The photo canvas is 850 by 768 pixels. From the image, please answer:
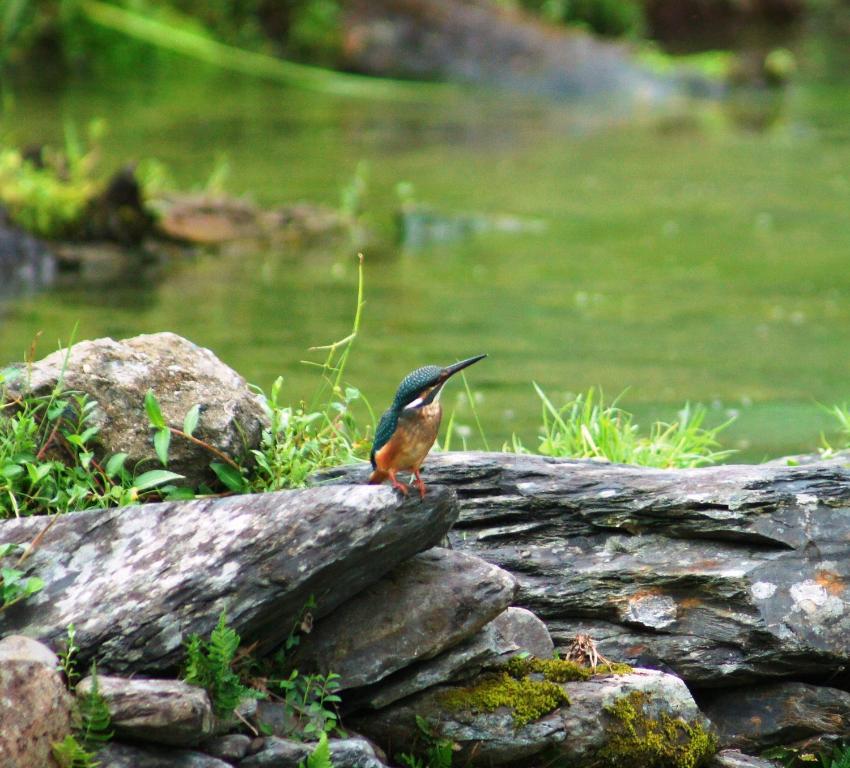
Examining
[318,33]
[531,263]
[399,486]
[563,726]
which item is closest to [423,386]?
[399,486]

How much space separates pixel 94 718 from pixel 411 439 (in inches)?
39.5

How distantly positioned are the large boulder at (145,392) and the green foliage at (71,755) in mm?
936

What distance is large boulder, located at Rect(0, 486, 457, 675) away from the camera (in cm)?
325

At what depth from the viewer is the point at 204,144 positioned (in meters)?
15.4

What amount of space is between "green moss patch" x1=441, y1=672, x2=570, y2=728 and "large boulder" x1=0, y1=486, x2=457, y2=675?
Result: 451mm

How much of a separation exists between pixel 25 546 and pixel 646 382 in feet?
16.0

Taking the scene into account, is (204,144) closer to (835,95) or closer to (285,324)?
(285,324)

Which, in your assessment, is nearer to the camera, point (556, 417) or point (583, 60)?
point (556, 417)

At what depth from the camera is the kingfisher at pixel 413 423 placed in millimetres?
3387

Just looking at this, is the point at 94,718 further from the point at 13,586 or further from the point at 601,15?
the point at 601,15

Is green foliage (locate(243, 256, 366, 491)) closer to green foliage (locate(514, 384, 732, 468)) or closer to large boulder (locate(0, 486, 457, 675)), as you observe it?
large boulder (locate(0, 486, 457, 675))

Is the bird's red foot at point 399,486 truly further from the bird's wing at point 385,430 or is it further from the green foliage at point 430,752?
the green foliage at point 430,752

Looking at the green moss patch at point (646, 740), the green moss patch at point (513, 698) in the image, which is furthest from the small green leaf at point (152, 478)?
the green moss patch at point (646, 740)

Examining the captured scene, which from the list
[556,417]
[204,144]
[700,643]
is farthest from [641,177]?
[700,643]
